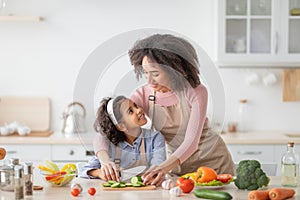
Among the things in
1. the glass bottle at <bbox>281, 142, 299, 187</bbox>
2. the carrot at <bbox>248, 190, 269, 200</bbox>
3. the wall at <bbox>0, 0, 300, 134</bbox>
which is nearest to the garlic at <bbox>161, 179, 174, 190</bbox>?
the carrot at <bbox>248, 190, 269, 200</bbox>

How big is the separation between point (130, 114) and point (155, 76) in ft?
0.60

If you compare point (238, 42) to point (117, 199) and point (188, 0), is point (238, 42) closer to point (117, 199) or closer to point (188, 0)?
point (188, 0)

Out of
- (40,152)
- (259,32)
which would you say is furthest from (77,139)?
(259,32)

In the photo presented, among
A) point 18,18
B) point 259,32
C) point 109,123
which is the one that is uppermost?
point 18,18

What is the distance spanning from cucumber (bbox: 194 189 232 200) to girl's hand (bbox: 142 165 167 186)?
235 millimetres

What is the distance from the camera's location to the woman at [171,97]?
2510mm

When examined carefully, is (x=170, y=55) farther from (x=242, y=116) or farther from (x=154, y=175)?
(x=242, y=116)

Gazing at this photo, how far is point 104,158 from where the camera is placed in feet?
8.52

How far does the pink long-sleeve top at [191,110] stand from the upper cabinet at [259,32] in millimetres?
1844

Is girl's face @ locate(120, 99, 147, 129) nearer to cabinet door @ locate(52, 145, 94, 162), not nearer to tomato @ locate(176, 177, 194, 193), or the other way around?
tomato @ locate(176, 177, 194, 193)

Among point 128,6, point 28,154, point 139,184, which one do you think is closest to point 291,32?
point 128,6

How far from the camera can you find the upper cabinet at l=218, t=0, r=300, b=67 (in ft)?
14.5

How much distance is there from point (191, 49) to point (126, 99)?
0.33 metres

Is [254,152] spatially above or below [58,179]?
below
